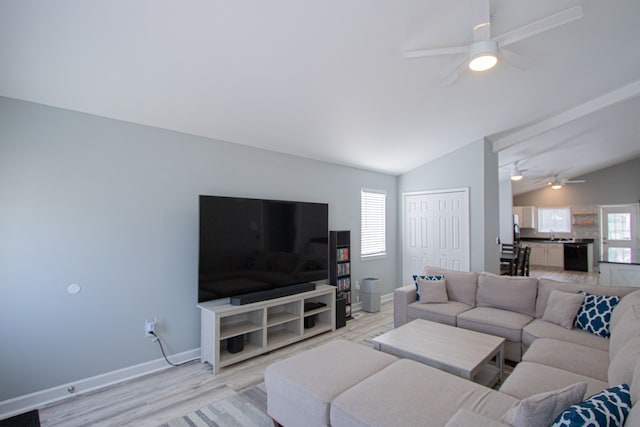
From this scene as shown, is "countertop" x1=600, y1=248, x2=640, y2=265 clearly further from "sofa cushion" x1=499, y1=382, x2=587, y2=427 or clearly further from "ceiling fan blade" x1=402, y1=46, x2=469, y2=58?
"sofa cushion" x1=499, y1=382, x2=587, y2=427

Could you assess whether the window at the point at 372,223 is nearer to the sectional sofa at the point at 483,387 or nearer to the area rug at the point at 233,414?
the sectional sofa at the point at 483,387

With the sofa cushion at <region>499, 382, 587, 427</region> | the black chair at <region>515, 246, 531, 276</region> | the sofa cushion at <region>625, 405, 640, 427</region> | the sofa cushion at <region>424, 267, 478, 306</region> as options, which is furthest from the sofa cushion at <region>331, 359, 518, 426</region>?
Answer: the black chair at <region>515, 246, 531, 276</region>

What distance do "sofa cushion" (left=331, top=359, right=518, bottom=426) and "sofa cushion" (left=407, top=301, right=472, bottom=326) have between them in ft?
5.39

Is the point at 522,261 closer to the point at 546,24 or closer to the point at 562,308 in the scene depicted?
the point at 562,308

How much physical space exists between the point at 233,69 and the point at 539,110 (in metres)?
4.11

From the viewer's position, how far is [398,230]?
620 centimetres

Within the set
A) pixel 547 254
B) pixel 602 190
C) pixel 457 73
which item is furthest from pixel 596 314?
pixel 602 190

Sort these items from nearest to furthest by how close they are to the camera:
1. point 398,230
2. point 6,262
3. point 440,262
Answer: point 6,262
point 440,262
point 398,230

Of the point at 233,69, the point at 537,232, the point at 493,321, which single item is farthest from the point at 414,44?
the point at 537,232

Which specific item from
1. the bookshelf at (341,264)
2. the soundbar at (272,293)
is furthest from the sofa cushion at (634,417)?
the bookshelf at (341,264)

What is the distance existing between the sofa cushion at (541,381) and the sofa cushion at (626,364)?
0.28 meters

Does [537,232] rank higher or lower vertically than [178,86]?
lower

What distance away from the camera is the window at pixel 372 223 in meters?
5.49

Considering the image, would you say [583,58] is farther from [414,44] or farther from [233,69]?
[233,69]
